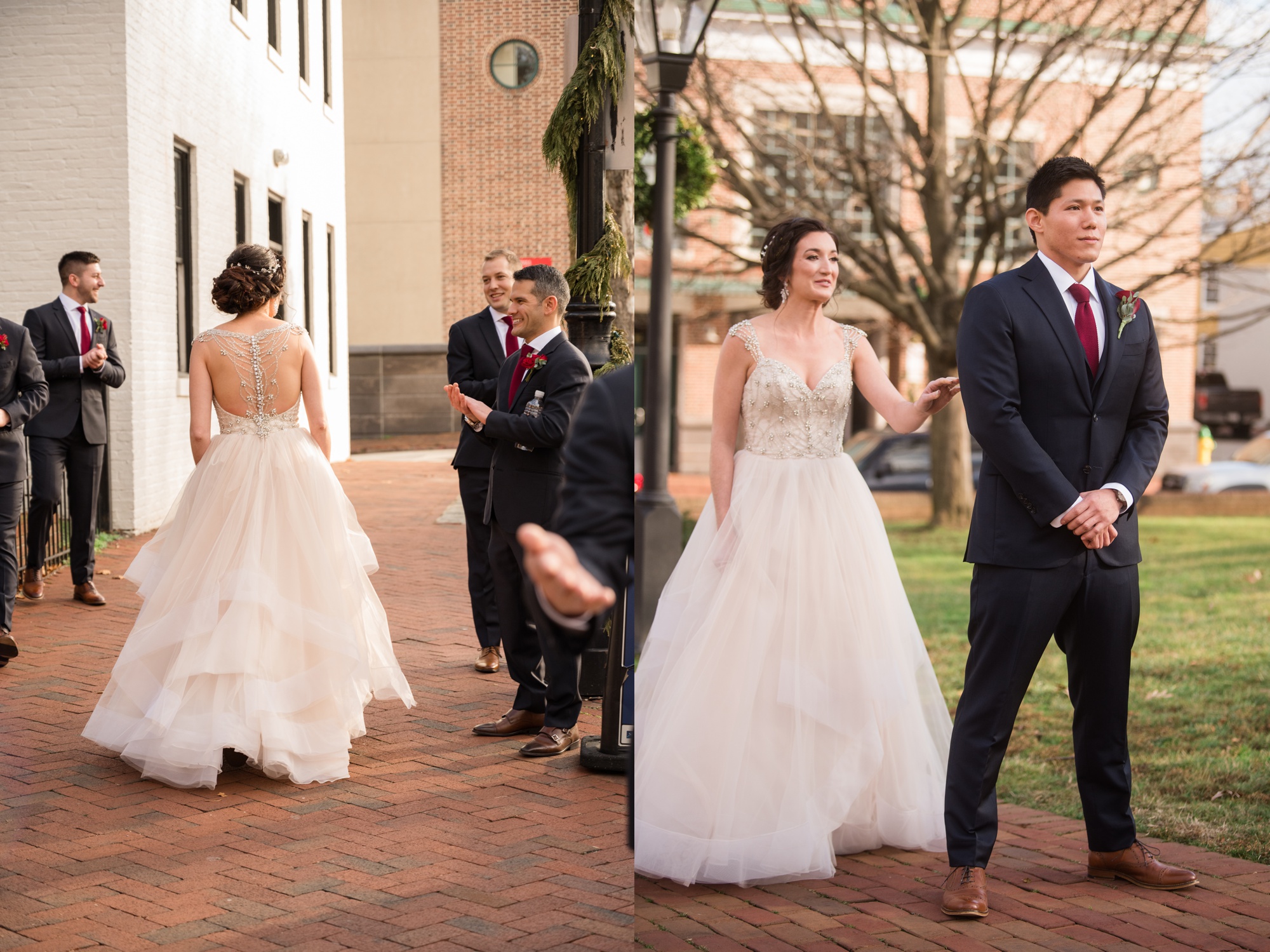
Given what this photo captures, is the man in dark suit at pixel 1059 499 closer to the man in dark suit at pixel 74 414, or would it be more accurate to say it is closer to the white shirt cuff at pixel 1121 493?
the white shirt cuff at pixel 1121 493

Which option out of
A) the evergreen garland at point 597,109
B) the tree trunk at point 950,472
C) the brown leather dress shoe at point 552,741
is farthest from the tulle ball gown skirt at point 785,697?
the tree trunk at point 950,472

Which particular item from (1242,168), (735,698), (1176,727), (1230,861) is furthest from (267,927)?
(1242,168)

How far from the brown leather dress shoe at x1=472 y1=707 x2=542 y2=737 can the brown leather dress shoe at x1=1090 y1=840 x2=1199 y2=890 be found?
1.51 m

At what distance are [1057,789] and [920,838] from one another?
5.38 ft

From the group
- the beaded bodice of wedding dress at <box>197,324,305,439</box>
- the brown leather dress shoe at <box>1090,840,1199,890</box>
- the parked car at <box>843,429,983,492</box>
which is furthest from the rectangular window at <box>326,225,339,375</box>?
the parked car at <box>843,429,983,492</box>

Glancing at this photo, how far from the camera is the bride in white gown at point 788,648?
3254 millimetres

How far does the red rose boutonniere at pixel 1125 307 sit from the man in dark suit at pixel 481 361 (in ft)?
4.98

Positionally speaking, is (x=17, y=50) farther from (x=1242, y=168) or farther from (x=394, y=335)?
(x=1242, y=168)

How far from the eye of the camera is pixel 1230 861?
3428 millimetres

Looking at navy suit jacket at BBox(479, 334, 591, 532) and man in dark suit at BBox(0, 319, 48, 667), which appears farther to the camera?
man in dark suit at BBox(0, 319, 48, 667)

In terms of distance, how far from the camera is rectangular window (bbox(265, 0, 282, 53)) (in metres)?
3.19

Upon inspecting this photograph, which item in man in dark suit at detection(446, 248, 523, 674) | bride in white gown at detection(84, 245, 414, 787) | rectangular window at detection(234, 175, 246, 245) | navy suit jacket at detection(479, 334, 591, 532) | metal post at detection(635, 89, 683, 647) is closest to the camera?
metal post at detection(635, 89, 683, 647)

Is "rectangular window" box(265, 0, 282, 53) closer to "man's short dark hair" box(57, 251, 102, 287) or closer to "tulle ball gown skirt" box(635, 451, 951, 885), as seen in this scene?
"man's short dark hair" box(57, 251, 102, 287)

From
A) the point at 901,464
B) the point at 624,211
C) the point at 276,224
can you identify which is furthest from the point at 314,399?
the point at 901,464
